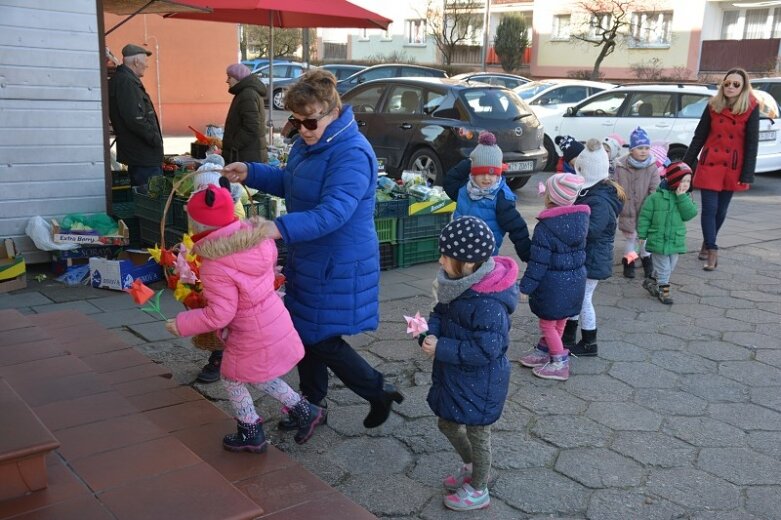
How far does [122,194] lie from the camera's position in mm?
7637

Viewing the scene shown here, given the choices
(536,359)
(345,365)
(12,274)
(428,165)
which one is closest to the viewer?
(345,365)

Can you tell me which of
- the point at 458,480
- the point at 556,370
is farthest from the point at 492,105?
the point at 458,480

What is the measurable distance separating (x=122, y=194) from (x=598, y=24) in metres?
29.9

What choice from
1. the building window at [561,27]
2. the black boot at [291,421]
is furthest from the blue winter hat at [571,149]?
the building window at [561,27]

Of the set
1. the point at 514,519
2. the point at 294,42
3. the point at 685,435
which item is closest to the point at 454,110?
the point at 685,435

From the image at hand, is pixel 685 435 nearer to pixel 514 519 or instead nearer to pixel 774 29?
pixel 514 519

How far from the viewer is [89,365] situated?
4512 millimetres

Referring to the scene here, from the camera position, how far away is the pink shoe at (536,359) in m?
4.88

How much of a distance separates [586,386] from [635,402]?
1.07 ft

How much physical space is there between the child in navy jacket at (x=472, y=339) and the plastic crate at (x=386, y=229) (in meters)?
3.83

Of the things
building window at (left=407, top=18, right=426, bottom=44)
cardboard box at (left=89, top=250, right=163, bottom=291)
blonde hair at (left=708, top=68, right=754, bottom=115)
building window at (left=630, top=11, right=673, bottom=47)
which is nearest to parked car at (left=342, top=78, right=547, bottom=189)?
blonde hair at (left=708, top=68, right=754, bottom=115)

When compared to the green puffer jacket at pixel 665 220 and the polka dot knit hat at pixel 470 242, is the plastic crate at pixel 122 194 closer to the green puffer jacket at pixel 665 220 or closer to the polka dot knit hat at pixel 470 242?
the green puffer jacket at pixel 665 220

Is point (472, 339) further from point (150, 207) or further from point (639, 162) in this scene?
point (639, 162)

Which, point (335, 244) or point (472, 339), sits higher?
point (335, 244)
